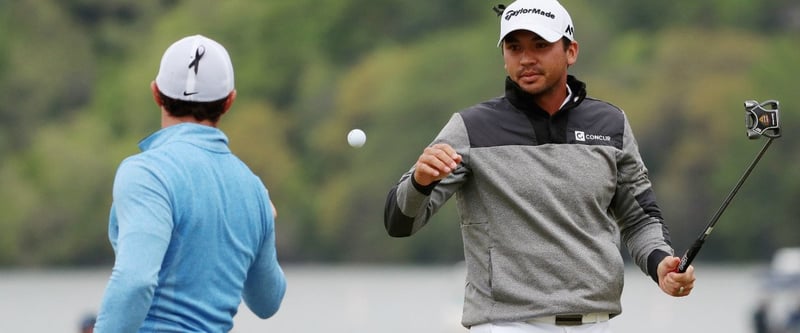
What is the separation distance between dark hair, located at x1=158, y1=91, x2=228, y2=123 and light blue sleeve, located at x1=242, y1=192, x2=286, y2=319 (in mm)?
365

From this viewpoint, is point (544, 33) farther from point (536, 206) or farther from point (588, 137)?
point (536, 206)

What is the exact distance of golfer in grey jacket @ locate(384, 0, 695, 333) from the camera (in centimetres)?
586

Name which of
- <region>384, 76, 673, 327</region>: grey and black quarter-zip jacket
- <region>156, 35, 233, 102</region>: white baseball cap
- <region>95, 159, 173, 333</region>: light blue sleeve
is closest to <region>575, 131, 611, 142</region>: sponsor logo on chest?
<region>384, 76, 673, 327</region>: grey and black quarter-zip jacket

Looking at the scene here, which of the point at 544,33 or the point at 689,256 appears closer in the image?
the point at 689,256

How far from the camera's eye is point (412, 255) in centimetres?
5950

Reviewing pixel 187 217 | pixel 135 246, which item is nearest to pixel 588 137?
pixel 187 217

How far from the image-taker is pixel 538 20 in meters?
5.99

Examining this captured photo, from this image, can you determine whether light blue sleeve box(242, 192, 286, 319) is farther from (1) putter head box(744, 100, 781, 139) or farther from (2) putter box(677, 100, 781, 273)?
(1) putter head box(744, 100, 781, 139)

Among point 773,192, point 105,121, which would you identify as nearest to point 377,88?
point 105,121

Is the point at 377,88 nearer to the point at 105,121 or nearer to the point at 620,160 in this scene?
the point at 105,121

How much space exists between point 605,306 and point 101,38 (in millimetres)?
61367

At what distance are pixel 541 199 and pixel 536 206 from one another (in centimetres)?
3

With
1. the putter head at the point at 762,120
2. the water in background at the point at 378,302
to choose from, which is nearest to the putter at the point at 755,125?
the putter head at the point at 762,120

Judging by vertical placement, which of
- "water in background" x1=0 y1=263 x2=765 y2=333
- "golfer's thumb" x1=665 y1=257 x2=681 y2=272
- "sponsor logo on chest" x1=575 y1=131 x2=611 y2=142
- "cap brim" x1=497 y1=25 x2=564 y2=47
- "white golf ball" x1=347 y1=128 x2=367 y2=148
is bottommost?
"water in background" x1=0 y1=263 x2=765 y2=333
